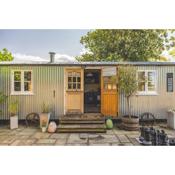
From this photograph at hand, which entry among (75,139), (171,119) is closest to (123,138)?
(75,139)

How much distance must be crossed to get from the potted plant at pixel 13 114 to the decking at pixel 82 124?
179 cm

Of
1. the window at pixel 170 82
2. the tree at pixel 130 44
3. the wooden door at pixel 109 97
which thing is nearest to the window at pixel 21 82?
the wooden door at pixel 109 97

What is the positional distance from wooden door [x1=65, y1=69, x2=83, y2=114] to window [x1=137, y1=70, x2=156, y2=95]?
2564 mm

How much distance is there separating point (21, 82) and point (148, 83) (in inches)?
216

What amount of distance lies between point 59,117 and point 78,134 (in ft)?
4.68

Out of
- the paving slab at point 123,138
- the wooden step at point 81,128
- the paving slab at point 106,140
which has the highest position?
the wooden step at point 81,128

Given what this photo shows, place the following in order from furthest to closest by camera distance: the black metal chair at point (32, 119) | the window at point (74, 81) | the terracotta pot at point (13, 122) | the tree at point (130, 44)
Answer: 1. the tree at point (130, 44)
2. the window at point (74, 81)
3. the black metal chair at point (32, 119)
4. the terracotta pot at point (13, 122)

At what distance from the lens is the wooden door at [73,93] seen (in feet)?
25.1

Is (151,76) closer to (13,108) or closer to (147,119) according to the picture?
(147,119)

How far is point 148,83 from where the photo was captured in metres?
7.62

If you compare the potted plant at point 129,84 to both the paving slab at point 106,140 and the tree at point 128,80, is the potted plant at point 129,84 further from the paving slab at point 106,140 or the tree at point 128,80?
the paving slab at point 106,140
